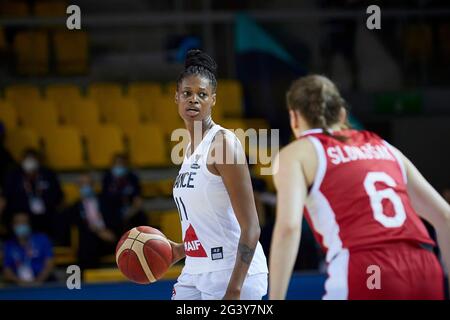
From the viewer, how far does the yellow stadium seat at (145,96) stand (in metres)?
12.6

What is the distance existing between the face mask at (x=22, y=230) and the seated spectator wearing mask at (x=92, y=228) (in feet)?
1.71

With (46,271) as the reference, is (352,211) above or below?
above

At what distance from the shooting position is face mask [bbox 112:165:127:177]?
426 inches

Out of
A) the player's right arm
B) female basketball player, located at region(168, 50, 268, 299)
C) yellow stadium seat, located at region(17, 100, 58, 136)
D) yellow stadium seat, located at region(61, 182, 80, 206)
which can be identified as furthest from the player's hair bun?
yellow stadium seat, located at region(17, 100, 58, 136)

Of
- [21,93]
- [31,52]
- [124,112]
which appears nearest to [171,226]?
[124,112]

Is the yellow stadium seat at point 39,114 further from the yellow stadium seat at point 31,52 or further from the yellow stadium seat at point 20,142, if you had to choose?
the yellow stadium seat at point 31,52

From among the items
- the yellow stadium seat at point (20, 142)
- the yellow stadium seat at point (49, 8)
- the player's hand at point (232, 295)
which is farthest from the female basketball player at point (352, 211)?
the yellow stadium seat at point (49, 8)

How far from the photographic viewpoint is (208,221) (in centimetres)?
477

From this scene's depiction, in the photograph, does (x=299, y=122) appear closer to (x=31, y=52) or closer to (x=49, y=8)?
(x=31, y=52)

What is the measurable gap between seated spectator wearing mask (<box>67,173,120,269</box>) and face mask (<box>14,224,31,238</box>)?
0.52m

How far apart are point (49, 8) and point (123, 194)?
4215 mm
